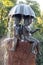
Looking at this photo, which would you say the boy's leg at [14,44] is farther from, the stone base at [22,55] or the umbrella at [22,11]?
the umbrella at [22,11]

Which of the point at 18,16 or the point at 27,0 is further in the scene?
the point at 27,0

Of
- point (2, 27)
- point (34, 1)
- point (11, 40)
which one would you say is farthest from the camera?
point (34, 1)

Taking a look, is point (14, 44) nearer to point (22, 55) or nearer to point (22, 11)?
point (22, 55)

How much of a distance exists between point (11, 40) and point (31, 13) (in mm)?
436

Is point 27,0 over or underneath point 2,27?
over

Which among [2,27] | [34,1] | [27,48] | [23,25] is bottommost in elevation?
[27,48]

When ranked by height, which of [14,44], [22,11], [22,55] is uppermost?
[22,11]

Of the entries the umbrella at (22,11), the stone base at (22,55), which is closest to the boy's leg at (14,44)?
the stone base at (22,55)

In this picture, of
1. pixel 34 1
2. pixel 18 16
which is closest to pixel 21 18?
pixel 18 16

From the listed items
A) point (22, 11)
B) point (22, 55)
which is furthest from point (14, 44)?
point (22, 11)

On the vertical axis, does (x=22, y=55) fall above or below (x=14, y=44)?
below

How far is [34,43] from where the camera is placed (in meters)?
4.05

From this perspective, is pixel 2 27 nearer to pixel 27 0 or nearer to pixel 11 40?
pixel 27 0

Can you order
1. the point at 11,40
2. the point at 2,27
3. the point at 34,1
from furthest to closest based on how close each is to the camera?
the point at 34,1 < the point at 2,27 < the point at 11,40
